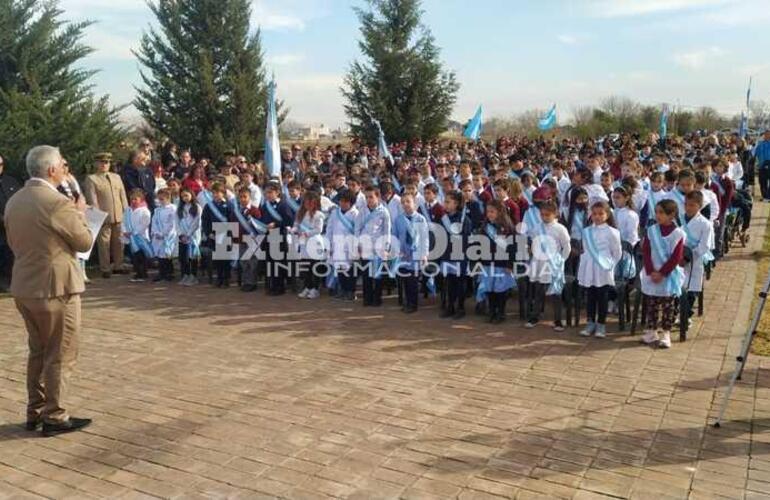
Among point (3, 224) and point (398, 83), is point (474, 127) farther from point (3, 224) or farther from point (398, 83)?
point (3, 224)

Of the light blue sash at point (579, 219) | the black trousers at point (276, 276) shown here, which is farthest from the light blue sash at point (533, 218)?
the black trousers at point (276, 276)

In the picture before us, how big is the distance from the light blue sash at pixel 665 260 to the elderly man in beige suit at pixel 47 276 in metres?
5.65

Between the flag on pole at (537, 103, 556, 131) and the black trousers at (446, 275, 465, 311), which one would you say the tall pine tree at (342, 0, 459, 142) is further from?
the black trousers at (446, 275, 465, 311)

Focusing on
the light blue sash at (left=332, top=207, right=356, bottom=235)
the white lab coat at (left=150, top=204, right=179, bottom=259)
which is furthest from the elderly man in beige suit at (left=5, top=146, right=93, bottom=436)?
the white lab coat at (left=150, top=204, right=179, bottom=259)

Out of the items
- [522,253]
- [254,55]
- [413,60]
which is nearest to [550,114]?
[413,60]

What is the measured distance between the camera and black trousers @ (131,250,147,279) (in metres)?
11.2

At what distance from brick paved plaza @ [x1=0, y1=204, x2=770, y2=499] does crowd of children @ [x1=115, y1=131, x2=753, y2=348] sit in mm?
611

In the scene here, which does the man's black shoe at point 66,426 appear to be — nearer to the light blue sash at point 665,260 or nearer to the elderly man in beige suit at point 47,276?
the elderly man in beige suit at point 47,276

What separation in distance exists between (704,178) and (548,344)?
418cm

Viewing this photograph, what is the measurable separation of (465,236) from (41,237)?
522 cm

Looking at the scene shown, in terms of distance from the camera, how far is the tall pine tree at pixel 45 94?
36.5 ft

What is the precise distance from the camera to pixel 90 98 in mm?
12547

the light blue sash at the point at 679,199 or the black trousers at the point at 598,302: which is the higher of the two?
the light blue sash at the point at 679,199

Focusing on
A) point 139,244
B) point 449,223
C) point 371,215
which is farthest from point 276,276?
point 449,223
